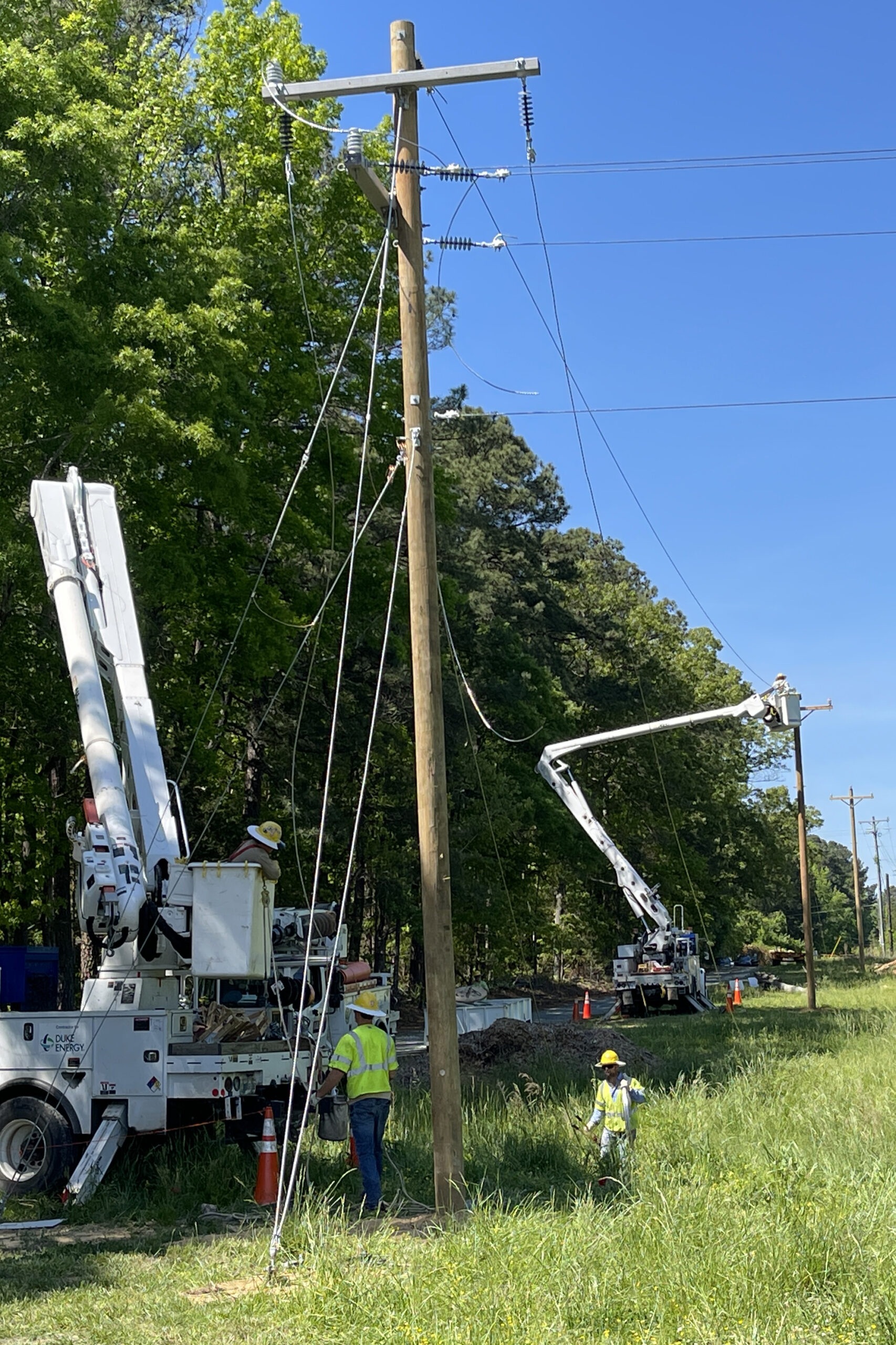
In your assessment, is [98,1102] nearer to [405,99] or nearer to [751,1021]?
[405,99]

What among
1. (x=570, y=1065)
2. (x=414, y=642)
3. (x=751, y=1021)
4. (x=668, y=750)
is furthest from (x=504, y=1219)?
(x=668, y=750)

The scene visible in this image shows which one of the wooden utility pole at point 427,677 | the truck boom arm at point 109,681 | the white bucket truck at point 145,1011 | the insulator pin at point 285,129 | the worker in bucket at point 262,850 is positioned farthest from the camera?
the worker in bucket at point 262,850

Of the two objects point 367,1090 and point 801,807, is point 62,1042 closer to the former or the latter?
point 367,1090

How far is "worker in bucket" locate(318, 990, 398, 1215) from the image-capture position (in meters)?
10.5

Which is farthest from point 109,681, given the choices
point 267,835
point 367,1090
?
point 367,1090

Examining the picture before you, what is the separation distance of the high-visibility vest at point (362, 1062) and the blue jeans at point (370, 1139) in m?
0.08

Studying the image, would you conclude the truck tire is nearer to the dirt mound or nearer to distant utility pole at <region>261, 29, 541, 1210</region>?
distant utility pole at <region>261, 29, 541, 1210</region>

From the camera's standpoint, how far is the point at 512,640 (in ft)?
127

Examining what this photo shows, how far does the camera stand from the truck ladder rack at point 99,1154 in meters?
11.2

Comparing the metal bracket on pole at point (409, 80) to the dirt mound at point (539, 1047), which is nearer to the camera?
the metal bracket on pole at point (409, 80)

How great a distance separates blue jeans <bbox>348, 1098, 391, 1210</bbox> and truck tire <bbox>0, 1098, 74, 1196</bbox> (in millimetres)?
2667

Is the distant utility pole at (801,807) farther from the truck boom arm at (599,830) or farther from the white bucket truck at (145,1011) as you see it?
the white bucket truck at (145,1011)

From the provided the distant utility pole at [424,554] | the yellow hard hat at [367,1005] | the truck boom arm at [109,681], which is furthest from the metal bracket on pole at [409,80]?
the yellow hard hat at [367,1005]

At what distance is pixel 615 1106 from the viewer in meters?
11.1
